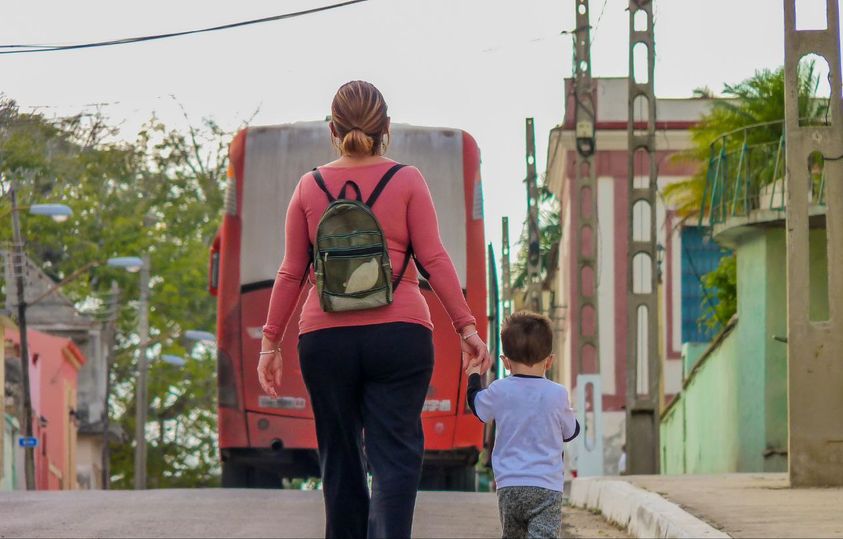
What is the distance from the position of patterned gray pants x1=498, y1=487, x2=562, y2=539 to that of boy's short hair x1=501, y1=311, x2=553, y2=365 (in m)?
0.50

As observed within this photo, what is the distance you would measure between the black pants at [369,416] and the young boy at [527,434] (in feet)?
1.94

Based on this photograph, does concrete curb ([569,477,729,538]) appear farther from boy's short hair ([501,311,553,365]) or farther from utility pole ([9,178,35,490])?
utility pole ([9,178,35,490])

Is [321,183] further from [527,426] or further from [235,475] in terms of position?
[235,475]

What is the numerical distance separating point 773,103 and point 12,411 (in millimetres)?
24248

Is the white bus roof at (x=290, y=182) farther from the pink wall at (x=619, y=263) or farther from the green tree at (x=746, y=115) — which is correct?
the pink wall at (x=619, y=263)

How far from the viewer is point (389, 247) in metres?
6.77

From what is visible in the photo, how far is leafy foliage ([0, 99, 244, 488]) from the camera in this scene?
4762cm

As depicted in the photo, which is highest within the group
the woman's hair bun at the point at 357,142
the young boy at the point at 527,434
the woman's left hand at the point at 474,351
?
the woman's hair bun at the point at 357,142

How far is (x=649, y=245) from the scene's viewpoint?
2456cm

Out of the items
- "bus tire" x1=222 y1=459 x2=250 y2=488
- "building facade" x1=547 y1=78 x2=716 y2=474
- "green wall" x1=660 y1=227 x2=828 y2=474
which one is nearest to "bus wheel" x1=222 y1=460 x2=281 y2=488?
"bus tire" x1=222 y1=459 x2=250 y2=488

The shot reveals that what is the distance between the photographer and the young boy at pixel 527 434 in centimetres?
730

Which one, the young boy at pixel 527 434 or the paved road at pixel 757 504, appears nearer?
the young boy at pixel 527 434

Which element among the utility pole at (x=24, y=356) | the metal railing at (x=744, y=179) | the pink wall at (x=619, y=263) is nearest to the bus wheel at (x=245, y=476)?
the metal railing at (x=744, y=179)

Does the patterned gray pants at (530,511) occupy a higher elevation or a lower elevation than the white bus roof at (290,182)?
lower
